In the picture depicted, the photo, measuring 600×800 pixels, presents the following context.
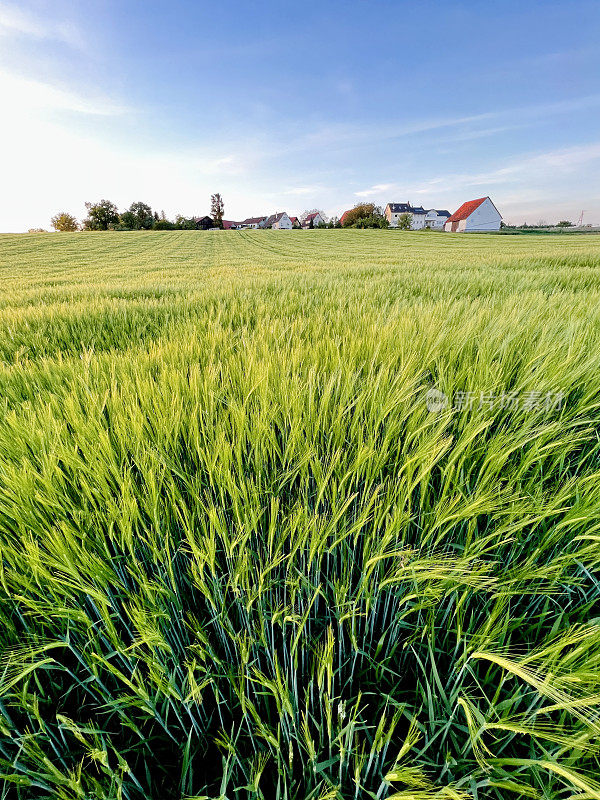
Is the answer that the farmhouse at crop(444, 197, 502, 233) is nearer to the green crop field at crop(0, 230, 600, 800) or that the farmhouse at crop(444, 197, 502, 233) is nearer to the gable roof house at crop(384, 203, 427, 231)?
the gable roof house at crop(384, 203, 427, 231)

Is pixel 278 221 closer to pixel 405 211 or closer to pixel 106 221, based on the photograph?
pixel 405 211

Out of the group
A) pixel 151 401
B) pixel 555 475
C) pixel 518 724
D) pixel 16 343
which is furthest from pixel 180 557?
pixel 16 343

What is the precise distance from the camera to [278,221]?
80.2 meters

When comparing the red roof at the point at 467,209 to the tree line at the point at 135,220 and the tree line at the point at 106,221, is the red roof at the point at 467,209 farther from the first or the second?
the tree line at the point at 106,221

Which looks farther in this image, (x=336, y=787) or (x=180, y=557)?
(x=180, y=557)

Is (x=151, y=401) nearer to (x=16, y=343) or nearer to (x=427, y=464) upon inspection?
(x=427, y=464)

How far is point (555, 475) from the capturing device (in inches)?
29.3

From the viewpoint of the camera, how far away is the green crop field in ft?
1.36

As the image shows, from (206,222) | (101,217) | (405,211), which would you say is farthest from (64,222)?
(405,211)

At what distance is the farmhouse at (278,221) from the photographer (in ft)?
263

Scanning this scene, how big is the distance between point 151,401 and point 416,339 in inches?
29.4

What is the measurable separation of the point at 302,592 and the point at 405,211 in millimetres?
82821

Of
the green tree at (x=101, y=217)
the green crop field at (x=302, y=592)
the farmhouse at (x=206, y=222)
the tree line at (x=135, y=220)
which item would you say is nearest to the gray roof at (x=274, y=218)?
the farmhouse at (x=206, y=222)

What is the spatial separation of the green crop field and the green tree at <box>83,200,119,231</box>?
6051cm
